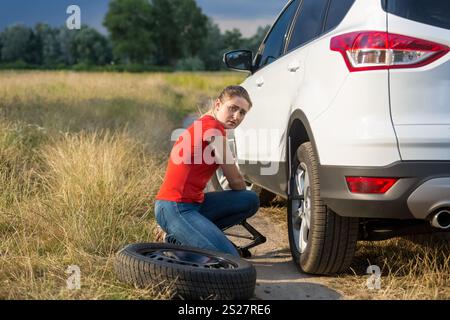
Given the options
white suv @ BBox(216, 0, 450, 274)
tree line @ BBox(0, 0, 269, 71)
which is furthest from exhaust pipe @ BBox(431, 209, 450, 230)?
tree line @ BBox(0, 0, 269, 71)

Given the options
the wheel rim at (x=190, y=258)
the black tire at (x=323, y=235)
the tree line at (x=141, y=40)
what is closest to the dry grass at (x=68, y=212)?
the wheel rim at (x=190, y=258)

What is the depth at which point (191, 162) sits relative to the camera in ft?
13.3

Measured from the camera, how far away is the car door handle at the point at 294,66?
13.5 feet

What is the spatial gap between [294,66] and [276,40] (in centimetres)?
129

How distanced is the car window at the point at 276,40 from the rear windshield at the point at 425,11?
1741 millimetres

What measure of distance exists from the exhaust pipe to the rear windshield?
91 cm

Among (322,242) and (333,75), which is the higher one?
(333,75)

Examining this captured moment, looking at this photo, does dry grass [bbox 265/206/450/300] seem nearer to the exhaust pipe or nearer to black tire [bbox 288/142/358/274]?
black tire [bbox 288/142/358/274]

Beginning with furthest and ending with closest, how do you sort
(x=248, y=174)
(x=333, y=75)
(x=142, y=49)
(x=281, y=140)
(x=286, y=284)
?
(x=142, y=49) < (x=248, y=174) < (x=281, y=140) < (x=286, y=284) < (x=333, y=75)

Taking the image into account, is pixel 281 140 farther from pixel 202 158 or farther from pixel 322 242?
pixel 322 242

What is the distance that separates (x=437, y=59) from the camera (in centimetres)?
315

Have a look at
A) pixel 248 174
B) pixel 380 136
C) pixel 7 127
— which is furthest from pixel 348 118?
pixel 7 127

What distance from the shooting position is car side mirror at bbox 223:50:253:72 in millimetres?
5594

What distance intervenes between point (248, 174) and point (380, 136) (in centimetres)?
251
